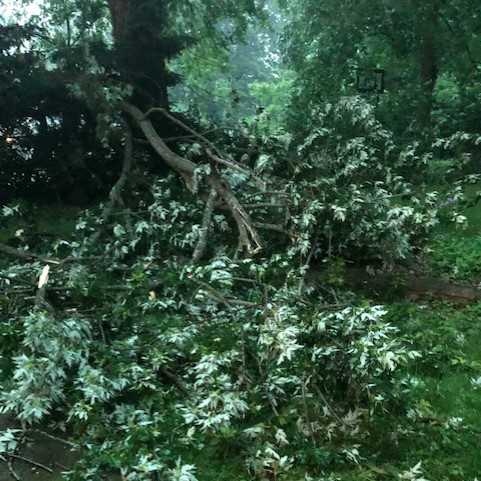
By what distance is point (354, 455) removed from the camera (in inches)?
159

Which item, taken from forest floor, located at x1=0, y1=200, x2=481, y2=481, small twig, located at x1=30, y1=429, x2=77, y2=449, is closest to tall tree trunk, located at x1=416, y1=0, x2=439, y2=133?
forest floor, located at x1=0, y1=200, x2=481, y2=481

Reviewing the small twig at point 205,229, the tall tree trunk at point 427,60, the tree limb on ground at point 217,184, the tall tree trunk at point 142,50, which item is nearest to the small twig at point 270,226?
the tree limb on ground at point 217,184

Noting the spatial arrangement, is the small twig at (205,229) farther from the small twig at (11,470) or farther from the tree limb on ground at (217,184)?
the small twig at (11,470)

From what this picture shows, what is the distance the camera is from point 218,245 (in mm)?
7352

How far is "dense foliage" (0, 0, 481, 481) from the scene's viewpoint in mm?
4203

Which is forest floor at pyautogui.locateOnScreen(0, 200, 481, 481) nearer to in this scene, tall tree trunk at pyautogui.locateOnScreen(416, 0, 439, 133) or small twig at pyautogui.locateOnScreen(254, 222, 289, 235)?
small twig at pyautogui.locateOnScreen(254, 222, 289, 235)

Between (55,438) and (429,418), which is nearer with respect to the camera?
(55,438)

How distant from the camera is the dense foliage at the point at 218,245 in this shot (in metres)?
4.20

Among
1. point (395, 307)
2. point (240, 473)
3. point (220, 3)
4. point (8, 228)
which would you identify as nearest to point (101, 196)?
point (8, 228)

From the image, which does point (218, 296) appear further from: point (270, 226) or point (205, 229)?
point (270, 226)

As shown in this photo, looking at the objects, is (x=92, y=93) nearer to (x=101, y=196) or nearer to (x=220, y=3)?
(x=101, y=196)

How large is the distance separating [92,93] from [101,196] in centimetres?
209

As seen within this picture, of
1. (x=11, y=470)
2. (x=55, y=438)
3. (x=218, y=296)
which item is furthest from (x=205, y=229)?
(x=11, y=470)

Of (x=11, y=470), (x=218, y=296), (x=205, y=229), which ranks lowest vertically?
(x=11, y=470)
